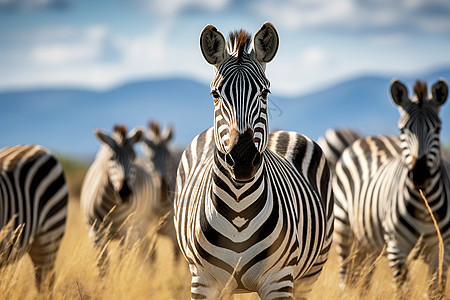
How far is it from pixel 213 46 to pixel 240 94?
0.60m

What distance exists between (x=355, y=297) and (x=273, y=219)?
243 cm

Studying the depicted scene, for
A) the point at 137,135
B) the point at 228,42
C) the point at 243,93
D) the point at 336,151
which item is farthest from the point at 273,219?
the point at 336,151

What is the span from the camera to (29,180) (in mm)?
6688

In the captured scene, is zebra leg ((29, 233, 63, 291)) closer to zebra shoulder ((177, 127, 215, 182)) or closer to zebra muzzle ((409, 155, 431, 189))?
zebra shoulder ((177, 127, 215, 182))

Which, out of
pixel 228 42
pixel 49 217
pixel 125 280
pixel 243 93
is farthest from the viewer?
pixel 49 217

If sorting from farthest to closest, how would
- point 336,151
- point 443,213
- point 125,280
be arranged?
1. point 336,151
2. point 443,213
3. point 125,280

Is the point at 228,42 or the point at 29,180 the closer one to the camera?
the point at 228,42

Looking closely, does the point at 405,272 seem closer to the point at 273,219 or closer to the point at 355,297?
the point at 355,297

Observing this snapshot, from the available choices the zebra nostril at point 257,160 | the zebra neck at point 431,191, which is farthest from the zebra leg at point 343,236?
the zebra nostril at point 257,160

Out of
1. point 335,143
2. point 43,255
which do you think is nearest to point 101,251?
point 43,255

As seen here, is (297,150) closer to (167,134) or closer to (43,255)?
(43,255)

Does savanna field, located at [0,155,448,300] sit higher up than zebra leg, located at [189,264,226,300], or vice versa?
zebra leg, located at [189,264,226,300]

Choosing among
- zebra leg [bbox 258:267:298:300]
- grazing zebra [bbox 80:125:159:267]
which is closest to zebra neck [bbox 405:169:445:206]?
zebra leg [bbox 258:267:298:300]

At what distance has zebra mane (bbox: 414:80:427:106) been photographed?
261 inches
